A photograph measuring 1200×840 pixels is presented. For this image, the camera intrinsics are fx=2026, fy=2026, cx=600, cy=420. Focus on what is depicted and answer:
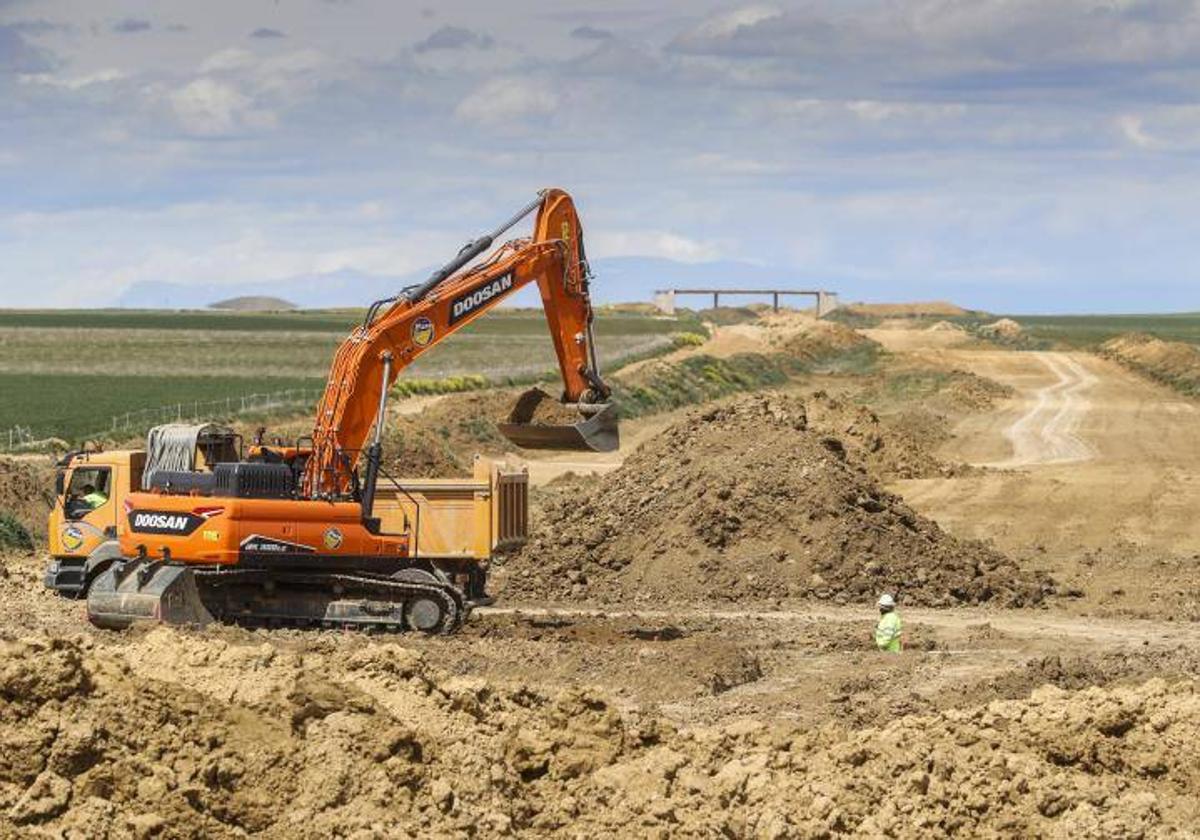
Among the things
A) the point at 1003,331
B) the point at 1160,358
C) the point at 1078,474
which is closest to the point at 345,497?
the point at 1078,474

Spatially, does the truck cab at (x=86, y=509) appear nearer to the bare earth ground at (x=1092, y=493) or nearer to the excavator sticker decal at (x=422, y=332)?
the excavator sticker decal at (x=422, y=332)

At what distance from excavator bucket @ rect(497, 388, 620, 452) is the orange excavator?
0.02 metres

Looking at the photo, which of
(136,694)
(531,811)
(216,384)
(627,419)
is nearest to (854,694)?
(531,811)

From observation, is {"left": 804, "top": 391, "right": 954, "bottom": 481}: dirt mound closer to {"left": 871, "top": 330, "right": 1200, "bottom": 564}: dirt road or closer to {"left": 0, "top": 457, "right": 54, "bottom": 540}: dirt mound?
{"left": 871, "top": 330, "right": 1200, "bottom": 564}: dirt road

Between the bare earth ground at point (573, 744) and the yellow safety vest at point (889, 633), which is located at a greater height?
the bare earth ground at point (573, 744)

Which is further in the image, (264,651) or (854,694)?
(854,694)

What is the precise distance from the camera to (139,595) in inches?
875

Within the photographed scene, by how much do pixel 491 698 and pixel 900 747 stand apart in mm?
3253

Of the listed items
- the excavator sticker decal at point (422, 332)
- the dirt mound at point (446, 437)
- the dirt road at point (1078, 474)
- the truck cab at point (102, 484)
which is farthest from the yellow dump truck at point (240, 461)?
the dirt mound at point (446, 437)

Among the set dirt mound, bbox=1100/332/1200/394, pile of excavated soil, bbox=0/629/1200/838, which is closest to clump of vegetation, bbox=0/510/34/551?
pile of excavated soil, bbox=0/629/1200/838

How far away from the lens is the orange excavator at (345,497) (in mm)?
22375

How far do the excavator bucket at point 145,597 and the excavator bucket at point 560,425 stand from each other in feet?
13.4

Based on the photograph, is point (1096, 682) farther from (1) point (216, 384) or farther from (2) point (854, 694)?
(1) point (216, 384)

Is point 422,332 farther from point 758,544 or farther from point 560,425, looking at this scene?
point 758,544
